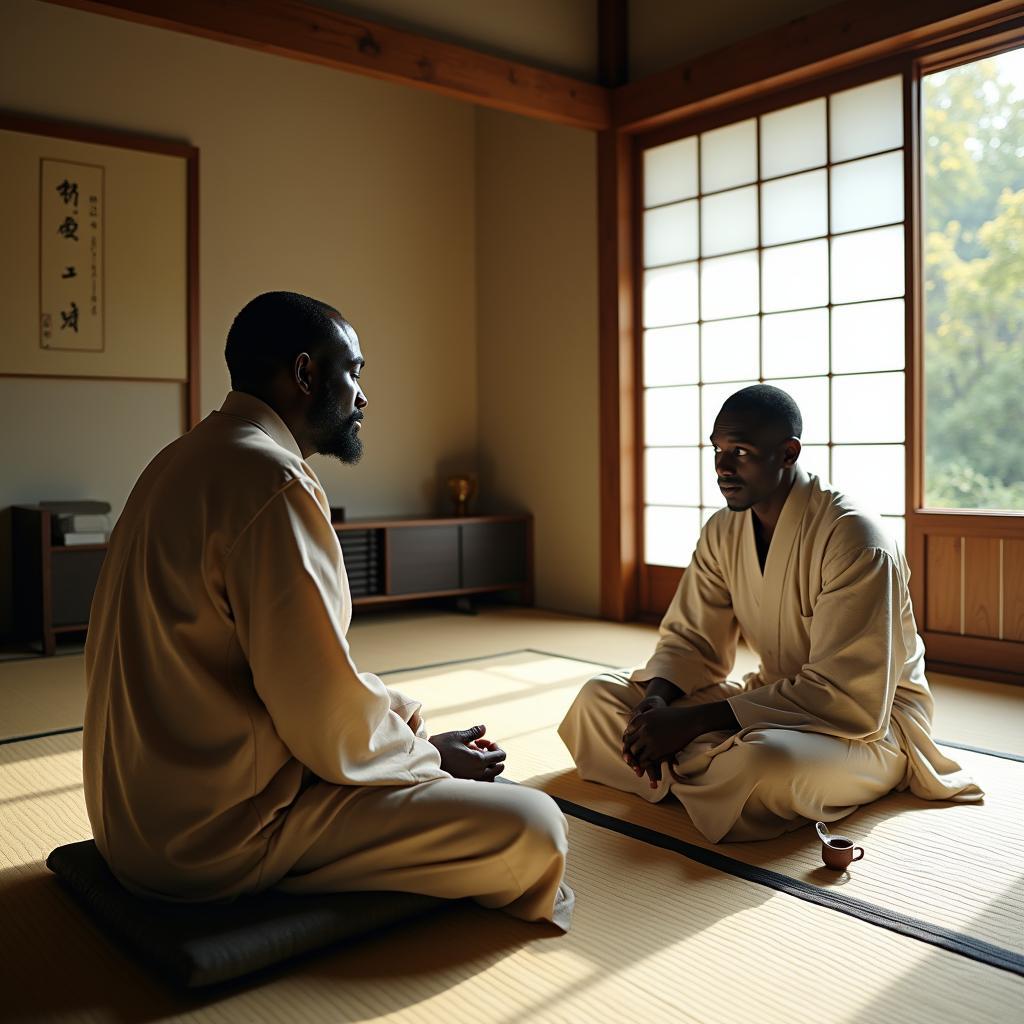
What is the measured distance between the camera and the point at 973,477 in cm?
1120

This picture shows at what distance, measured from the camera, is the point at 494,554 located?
5.92m

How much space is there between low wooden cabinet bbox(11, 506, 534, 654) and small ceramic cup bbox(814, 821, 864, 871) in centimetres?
338

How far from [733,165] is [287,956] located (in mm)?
4224

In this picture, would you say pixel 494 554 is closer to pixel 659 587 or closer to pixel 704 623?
pixel 659 587

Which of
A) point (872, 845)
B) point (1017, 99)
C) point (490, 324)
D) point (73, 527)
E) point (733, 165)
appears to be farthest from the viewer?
point (1017, 99)

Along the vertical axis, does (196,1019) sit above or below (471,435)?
below

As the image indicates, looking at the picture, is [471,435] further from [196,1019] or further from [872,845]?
[196,1019]

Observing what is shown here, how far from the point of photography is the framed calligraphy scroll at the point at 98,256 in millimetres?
4809

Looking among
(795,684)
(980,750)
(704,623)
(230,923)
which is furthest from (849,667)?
(230,923)

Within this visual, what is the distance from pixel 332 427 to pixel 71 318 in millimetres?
3493

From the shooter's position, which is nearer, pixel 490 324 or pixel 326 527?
pixel 326 527

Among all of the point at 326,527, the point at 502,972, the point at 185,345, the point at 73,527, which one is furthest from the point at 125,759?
the point at 185,345

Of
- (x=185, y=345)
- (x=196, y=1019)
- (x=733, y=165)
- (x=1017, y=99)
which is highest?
(x=1017, y=99)

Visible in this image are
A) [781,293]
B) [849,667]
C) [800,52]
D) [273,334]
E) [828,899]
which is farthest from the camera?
[781,293]
